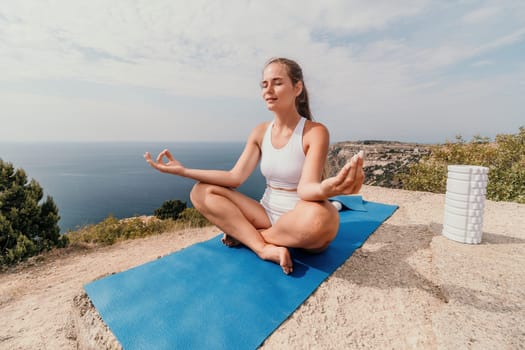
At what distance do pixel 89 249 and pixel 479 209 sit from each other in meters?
6.69

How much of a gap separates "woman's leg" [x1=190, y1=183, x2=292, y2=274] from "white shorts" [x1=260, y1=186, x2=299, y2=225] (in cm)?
7

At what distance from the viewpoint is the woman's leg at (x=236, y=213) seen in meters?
2.44

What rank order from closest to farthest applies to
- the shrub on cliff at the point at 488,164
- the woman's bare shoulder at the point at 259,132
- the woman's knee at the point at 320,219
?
1. the woman's knee at the point at 320,219
2. the woman's bare shoulder at the point at 259,132
3. the shrub on cliff at the point at 488,164

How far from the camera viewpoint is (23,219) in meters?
4.97

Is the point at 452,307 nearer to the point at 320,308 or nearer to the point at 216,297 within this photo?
the point at 320,308

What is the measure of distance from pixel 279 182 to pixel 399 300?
1356 mm

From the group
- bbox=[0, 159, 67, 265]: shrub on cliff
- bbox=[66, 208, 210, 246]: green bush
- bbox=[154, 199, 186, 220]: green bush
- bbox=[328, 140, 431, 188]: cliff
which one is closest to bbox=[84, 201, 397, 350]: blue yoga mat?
bbox=[0, 159, 67, 265]: shrub on cliff

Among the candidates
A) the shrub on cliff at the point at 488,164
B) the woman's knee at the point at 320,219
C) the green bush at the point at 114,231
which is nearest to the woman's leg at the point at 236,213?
the woman's knee at the point at 320,219

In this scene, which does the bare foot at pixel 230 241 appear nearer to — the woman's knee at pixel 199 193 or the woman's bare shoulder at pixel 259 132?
the woman's knee at pixel 199 193

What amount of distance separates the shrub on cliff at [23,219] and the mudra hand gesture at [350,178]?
586 centimetres

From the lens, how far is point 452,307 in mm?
1789

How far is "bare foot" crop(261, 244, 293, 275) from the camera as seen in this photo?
85.2 inches

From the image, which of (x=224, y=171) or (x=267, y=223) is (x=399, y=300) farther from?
(x=224, y=171)

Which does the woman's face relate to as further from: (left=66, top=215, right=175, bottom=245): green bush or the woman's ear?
(left=66, top=215, right=175, bottom=245): green bush
